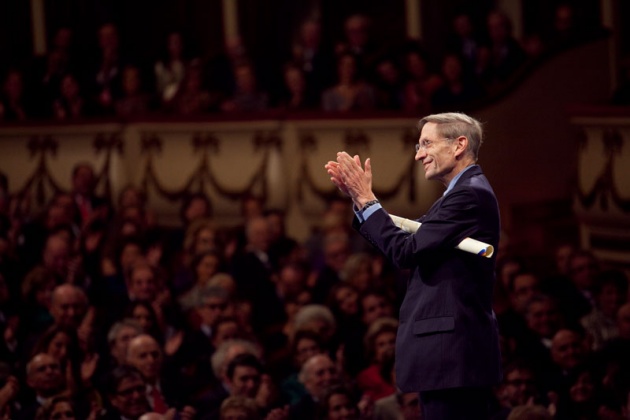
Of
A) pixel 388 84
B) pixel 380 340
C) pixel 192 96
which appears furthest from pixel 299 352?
pixel 192 96

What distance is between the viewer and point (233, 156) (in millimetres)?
10008

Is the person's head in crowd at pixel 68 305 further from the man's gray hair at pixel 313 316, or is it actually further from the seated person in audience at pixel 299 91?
the seated person in audience at pixel 299 91

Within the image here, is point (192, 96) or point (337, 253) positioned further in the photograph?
point (192, 96)

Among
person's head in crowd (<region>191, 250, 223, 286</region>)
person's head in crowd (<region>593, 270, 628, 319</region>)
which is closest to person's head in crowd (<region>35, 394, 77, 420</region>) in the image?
person's head in crowd (<region>191, 250, 223, 286</region>)

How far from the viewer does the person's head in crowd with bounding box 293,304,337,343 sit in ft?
22.1

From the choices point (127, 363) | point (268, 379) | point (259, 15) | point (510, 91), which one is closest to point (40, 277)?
point (127, 363)

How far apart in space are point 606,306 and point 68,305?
9.70 feet

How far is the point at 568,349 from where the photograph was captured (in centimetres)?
637

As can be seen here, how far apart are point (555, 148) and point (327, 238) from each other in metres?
2.34

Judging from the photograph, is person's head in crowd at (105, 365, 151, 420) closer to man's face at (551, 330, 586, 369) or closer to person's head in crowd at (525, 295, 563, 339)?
man's face at (551, 330, 586, 369)

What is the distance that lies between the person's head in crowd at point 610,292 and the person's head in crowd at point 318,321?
1.54m

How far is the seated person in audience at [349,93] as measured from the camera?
366 inches

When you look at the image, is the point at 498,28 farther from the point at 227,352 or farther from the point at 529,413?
the point at 529,413

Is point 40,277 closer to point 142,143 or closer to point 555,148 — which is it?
point 142,143
